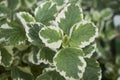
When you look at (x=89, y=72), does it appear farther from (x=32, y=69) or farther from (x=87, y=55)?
(x=32, y=69)

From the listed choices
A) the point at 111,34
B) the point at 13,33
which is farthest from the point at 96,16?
the point at 13,33

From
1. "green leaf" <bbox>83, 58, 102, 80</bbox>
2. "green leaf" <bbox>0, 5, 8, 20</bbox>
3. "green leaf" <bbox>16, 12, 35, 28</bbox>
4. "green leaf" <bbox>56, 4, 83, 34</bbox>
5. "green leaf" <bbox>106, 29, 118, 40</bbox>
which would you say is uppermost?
"green leaf" <bbox>0, 5, 8, 20</bbox>

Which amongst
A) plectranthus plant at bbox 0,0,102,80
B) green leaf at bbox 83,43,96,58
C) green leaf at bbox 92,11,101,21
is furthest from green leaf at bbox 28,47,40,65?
green leaf at bbox 92,11,101,21

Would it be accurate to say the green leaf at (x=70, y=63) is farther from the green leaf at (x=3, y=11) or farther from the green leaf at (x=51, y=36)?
the green leaf at (x=3, y=11)

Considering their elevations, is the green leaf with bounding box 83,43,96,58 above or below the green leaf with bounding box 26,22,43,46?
below

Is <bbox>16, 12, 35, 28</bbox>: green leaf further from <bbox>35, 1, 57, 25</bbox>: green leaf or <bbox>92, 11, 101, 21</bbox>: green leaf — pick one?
<bbox>92, 11, 101, 21</bbox>: green leaf

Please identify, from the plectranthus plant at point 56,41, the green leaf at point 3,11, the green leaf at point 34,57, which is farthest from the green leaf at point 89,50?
the green leaf at point 3,11
